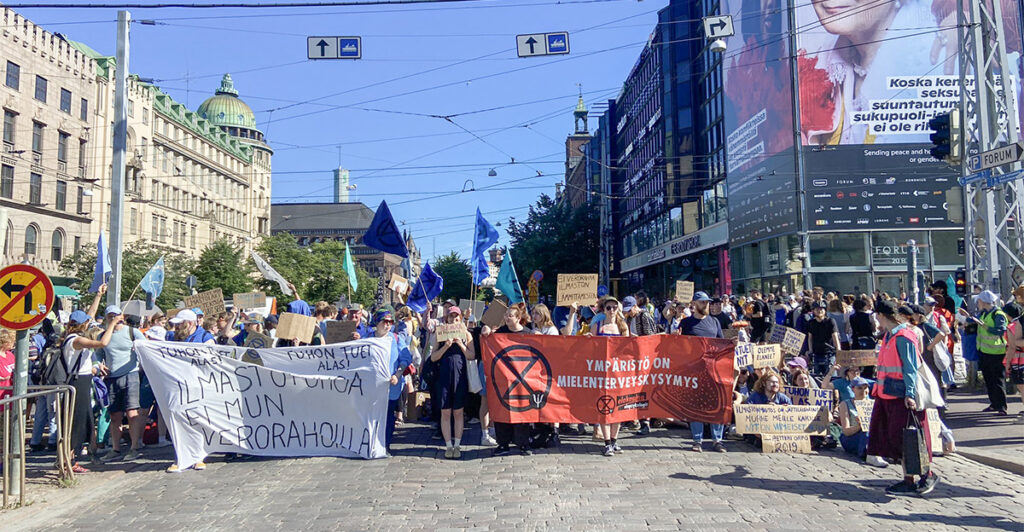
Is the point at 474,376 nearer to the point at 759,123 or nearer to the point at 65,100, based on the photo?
the point at 759,123

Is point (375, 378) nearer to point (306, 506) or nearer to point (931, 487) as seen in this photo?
point (306, 506)

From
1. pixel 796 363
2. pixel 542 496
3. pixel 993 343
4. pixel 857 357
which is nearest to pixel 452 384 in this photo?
pixel 542 496

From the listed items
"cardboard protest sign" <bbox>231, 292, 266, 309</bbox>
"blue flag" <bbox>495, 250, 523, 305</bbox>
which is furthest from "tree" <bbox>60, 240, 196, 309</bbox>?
"blue flag" <bbox>495, 250, 523, 305</bbox>

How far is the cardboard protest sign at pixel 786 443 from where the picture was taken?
8.38 m

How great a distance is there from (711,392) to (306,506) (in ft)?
15.4

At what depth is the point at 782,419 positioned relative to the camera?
848 centimetres

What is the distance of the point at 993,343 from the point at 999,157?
385 cm

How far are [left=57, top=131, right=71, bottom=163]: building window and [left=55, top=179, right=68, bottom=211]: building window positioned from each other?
4.56ft

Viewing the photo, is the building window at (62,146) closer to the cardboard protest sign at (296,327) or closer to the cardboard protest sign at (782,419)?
the cardboard protest sign at (296,327)

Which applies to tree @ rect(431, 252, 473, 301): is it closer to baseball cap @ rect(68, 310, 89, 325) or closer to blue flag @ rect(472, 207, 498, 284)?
blue flag @ rect(472, 207, 498, 284)

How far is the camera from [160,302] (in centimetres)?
3734

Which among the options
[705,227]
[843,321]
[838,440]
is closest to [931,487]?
[838,440]

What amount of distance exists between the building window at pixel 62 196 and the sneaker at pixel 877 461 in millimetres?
48267

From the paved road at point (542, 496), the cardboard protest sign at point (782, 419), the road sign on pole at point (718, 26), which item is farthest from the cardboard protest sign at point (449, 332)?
the road sign on pole at point (718, 26)
